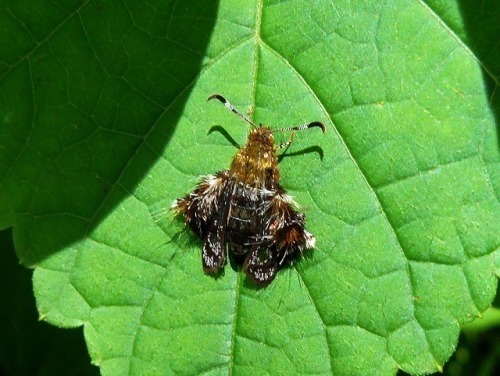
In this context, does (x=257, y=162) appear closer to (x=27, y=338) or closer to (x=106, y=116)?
(x=106, y=116)

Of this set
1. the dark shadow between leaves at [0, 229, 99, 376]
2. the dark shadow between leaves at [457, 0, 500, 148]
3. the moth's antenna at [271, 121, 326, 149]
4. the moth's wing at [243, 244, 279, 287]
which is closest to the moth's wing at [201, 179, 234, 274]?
the moth's wing at [243, 244, 279, 287]

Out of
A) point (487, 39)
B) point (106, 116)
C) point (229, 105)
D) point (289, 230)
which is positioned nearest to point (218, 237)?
point (289, 230)

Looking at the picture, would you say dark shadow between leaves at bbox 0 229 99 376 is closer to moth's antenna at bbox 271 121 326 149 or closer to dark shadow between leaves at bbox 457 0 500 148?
moth's antenna at bbox 271 121 326 149

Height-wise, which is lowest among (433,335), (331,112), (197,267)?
(433,335)

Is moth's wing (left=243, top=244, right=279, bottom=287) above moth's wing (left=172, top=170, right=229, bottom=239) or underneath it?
underneath

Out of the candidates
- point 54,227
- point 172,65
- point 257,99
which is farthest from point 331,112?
point 54,227

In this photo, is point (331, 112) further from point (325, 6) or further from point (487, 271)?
point (487, 271)

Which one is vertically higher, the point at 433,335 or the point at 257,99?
the point at 257,99
